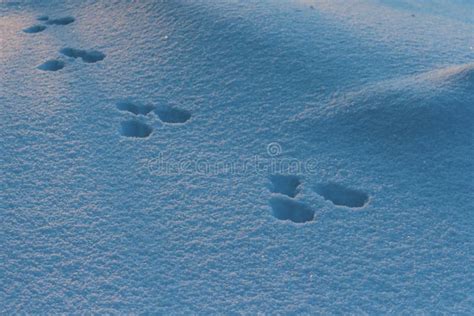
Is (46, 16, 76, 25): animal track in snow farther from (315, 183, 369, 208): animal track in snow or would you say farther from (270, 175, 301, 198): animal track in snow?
(315, 183, 369, 208): animal track in snow

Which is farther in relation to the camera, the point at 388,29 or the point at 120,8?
the point at 120,8

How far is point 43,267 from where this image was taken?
2.58 m

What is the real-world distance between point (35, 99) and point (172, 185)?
1.52m

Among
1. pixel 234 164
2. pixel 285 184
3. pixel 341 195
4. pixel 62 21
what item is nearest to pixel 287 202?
pixel 285 184

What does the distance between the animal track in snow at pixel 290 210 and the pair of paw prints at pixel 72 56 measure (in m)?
2.34

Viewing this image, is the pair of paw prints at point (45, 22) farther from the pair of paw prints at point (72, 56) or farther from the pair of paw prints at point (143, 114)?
the pair of paw prints at point (143, 114)

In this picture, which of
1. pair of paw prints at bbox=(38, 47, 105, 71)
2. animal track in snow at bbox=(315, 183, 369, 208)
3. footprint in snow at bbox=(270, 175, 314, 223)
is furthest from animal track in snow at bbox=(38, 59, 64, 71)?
animal track in snow at bbox=(315, 183, 369, 208)

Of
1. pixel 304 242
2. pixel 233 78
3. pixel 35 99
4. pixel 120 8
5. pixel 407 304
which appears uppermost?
pixel 120 8

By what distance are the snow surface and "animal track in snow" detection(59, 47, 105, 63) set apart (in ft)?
0.06

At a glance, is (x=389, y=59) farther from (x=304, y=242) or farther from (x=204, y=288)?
(x=204, y=288)

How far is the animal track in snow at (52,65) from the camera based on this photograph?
4297 millimetres

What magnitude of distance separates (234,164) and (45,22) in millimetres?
3101

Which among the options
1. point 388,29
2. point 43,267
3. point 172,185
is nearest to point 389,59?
point 388,29

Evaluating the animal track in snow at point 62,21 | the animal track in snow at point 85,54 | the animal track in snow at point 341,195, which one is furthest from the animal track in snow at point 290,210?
the animal track in snow at point 62,21
